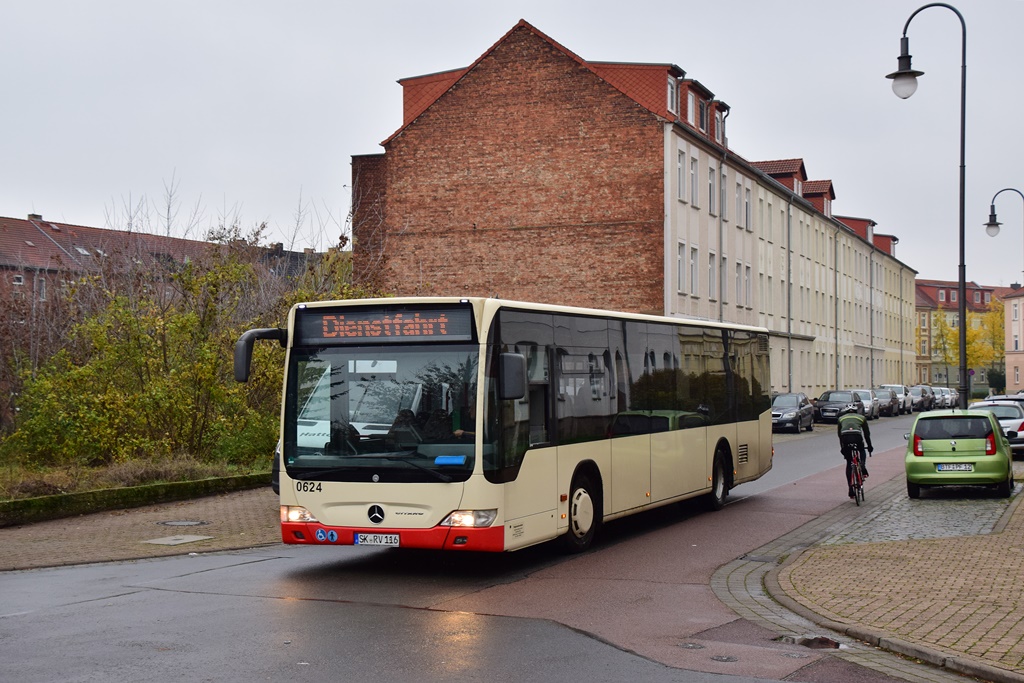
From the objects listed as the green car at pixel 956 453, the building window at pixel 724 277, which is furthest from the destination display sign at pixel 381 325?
the building window at pixel 724 277

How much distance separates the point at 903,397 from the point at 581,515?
215 feet

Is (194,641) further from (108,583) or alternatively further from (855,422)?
(855,422)

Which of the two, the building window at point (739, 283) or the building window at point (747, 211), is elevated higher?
the building window at point (747, 211)

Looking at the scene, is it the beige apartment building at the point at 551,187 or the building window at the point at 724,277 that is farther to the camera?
the building window at the point at 724,277

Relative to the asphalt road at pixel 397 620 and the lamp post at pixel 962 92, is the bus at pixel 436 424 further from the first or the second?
the lamp post at pixel 962 92

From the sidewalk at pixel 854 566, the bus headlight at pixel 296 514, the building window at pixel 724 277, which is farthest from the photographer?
the building window at pixel 724 277

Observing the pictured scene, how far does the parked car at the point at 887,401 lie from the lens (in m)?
68.5

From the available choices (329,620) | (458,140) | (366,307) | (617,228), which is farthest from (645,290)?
(329,620)

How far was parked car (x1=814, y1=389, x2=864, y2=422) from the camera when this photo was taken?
5588cm

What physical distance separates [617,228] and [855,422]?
25.9 meters

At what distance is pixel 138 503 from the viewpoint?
60.5ft

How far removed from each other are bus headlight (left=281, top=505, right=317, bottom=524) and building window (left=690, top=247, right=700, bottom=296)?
37.5 m

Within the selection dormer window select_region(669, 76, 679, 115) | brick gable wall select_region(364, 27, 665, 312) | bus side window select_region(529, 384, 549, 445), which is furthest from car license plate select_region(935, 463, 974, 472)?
dormer window select_region(669, 76, 679, 115)

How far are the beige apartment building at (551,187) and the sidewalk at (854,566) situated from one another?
25.8 metres
